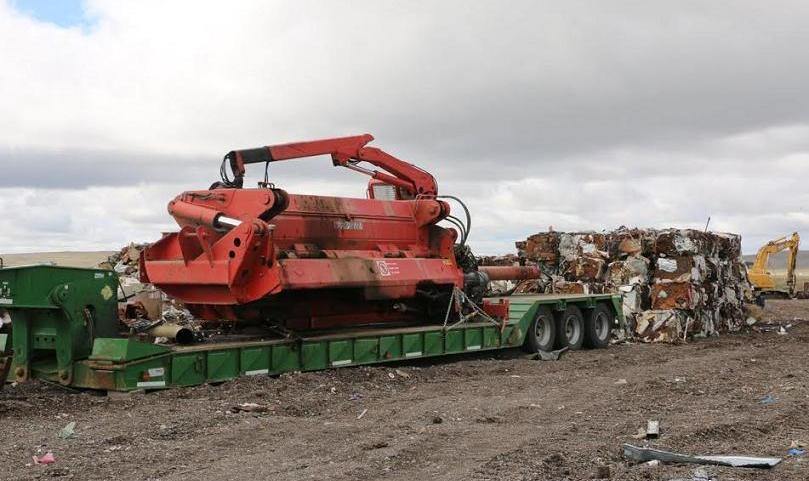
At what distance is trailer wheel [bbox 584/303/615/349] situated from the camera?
18.3 m

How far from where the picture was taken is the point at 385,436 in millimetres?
8492

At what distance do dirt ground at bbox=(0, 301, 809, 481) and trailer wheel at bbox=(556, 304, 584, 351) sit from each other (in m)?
3.53

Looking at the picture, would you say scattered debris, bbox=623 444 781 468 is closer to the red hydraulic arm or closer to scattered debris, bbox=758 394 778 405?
scattered debris, bbox=758 394 778 405

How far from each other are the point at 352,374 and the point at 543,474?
19.7ft

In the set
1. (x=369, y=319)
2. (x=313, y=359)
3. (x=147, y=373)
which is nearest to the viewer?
(x=147, y=373)

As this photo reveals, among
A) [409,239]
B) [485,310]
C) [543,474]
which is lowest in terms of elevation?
[543,474]

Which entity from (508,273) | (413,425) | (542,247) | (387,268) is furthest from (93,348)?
(542,247)

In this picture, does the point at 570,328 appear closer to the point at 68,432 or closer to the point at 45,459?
the point at 68,432

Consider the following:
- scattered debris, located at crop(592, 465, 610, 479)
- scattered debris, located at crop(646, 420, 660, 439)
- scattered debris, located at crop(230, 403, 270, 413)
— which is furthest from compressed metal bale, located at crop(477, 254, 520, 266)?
scattered debris, located at crop(592, 465, 610, 479)

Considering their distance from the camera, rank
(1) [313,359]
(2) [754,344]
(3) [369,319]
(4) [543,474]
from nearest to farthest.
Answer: (4) [543,474], (1) [313,359], (3) [369,319], (2) [754,344]

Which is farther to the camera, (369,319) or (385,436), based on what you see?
(369,319)

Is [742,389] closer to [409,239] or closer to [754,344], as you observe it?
[409,239]

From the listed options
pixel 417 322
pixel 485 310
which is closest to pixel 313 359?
pixel 417 322

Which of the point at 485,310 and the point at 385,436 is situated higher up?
the point at 485,310
